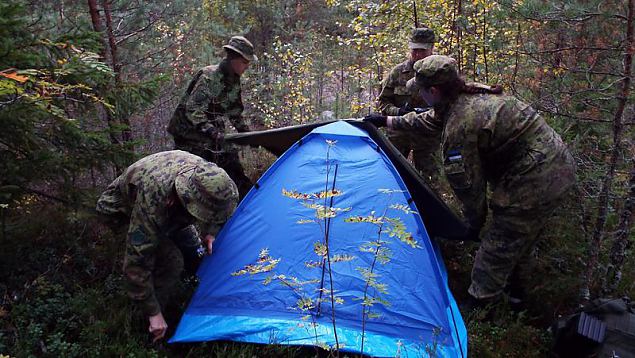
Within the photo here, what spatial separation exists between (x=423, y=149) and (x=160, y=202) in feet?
11.7

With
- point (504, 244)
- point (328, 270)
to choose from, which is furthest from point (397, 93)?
point (328, 270)

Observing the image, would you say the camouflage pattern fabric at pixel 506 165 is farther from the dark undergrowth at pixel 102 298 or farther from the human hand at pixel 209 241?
the human hand at pixel 209 241

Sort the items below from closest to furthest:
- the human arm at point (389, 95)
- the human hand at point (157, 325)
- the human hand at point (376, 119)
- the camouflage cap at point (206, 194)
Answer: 1. the camouflage cap at point (206, 194)
2. the human hand at point (157, 325)
3. the human hand at point (376, 119)
4. the human arm at point (389, 95)

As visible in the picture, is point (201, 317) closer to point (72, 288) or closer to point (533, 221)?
point (72, 288)

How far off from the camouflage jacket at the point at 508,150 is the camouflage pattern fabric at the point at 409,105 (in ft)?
6.12

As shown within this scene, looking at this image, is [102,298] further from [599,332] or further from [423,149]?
[423,149]

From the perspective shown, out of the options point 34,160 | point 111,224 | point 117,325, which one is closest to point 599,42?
point 111,224

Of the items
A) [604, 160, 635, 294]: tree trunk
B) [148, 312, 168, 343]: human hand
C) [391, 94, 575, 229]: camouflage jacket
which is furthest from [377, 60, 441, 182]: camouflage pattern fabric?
[148, 312, 168, 343]: human hand

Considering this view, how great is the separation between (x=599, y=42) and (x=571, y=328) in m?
2.26

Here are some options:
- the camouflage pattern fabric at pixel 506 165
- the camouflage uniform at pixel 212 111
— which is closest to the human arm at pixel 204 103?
the camouflage uniform at pixel 212 111

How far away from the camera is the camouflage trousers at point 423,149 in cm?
548

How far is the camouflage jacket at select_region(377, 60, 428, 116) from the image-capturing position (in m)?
5.39

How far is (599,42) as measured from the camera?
3.70 metres

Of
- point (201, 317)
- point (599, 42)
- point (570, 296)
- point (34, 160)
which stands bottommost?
point (570, 296)
